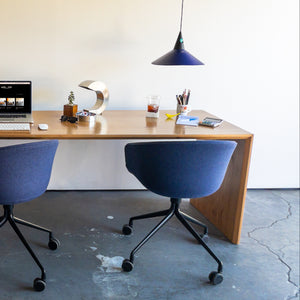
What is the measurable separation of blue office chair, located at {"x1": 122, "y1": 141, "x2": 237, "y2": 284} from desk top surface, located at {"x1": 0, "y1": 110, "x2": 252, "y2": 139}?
25 cm

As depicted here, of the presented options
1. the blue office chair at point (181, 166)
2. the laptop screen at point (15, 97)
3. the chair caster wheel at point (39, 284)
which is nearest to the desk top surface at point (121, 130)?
the laptop screen at point (15, 97)

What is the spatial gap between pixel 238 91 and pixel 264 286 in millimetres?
1652

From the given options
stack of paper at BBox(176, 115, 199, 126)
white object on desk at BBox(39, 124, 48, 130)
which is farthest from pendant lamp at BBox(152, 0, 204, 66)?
white object on desk at BBox(39, 124, 48, 130)

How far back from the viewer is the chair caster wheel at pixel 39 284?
2.04m

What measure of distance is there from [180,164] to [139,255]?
722mm

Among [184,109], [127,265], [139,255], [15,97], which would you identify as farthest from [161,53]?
[127,265]

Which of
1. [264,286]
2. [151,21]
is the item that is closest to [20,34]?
[151,21]

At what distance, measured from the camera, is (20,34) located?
289 centimetres

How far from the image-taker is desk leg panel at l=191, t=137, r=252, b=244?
2533 millimetres

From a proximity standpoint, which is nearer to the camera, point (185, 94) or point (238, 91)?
point (185, 94)

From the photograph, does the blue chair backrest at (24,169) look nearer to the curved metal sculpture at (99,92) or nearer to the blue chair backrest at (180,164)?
the blue chair backrest at (180,164)

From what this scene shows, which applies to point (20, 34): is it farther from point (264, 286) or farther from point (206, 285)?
point (264, 286)

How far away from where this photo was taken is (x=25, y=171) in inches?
75.6

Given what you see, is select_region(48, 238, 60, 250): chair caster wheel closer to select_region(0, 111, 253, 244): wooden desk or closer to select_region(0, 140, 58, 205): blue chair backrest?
select_region(0, 140, 58, 205): blue chair backrest
